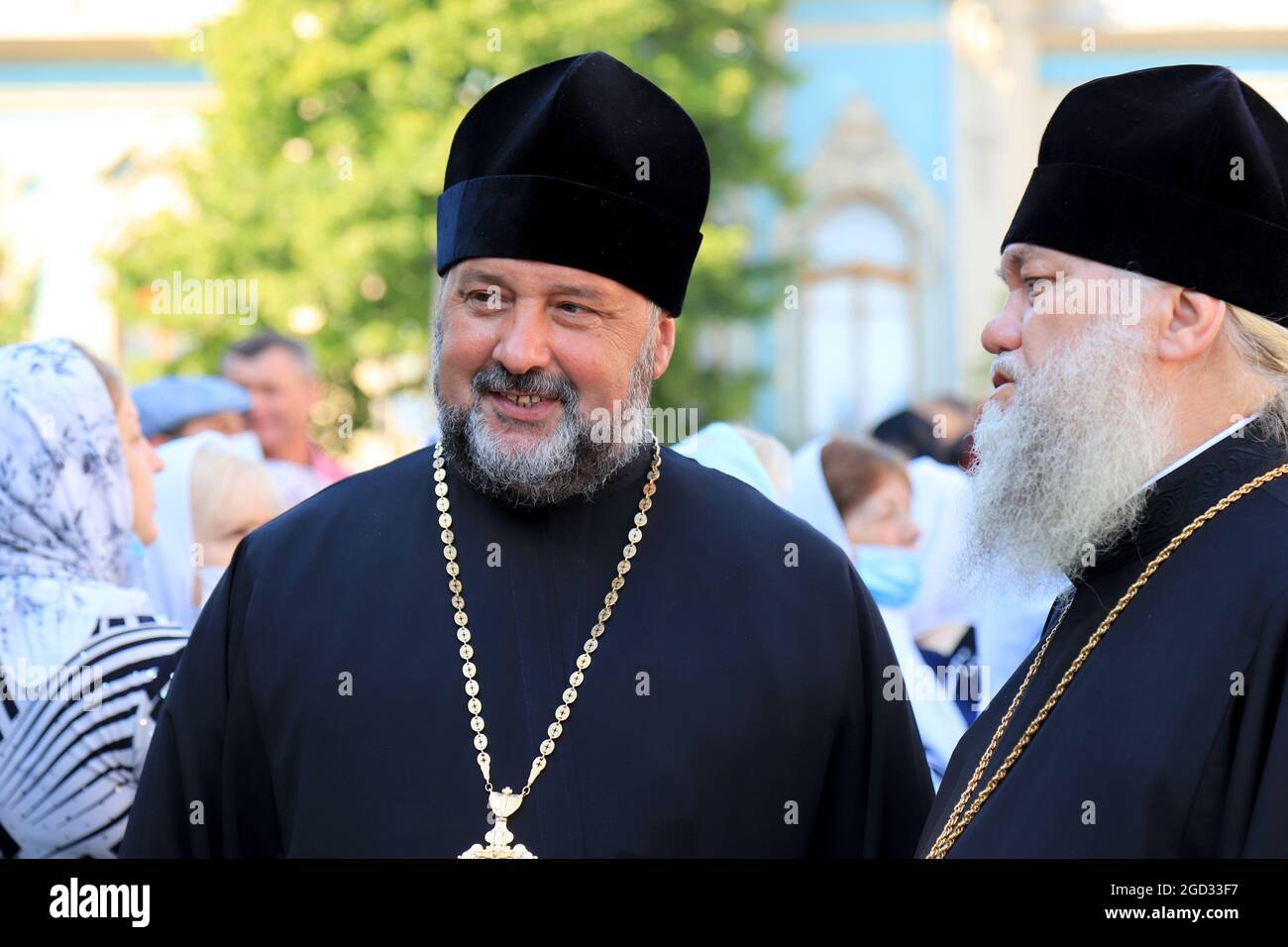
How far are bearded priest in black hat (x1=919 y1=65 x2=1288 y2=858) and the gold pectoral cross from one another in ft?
2.03

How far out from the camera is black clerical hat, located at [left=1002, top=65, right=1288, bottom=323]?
2.40m

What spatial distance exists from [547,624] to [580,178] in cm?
77

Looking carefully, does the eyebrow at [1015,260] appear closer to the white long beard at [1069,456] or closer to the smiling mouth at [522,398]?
the white long beard at [1069,456]

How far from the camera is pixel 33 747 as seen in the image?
9.77 feet

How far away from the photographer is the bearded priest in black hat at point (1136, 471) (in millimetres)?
2117

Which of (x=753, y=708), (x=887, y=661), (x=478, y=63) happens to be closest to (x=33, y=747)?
(x=753, y=708)

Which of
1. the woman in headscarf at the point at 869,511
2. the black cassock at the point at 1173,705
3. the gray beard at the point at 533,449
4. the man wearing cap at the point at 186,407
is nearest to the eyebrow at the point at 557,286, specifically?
the gray beard at the point at 533,449

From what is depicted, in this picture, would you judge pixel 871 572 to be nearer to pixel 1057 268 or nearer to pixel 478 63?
pixel 1057 268

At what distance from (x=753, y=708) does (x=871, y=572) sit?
1959 mm

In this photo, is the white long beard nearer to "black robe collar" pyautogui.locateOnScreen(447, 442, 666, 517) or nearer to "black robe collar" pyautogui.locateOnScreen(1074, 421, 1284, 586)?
"black robe collar" pyautogui.locateOnScreen(1074, 421, 1284, 586)

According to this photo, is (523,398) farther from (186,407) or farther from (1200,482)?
(186,407)

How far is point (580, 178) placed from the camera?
287cm

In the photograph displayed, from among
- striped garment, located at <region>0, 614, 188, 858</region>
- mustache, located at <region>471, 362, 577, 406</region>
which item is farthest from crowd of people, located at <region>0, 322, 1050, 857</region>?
mustache, located at <region>471, 362, 577, 406</region>

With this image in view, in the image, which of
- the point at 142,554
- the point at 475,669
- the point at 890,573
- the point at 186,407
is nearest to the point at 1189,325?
the point at 475,669
